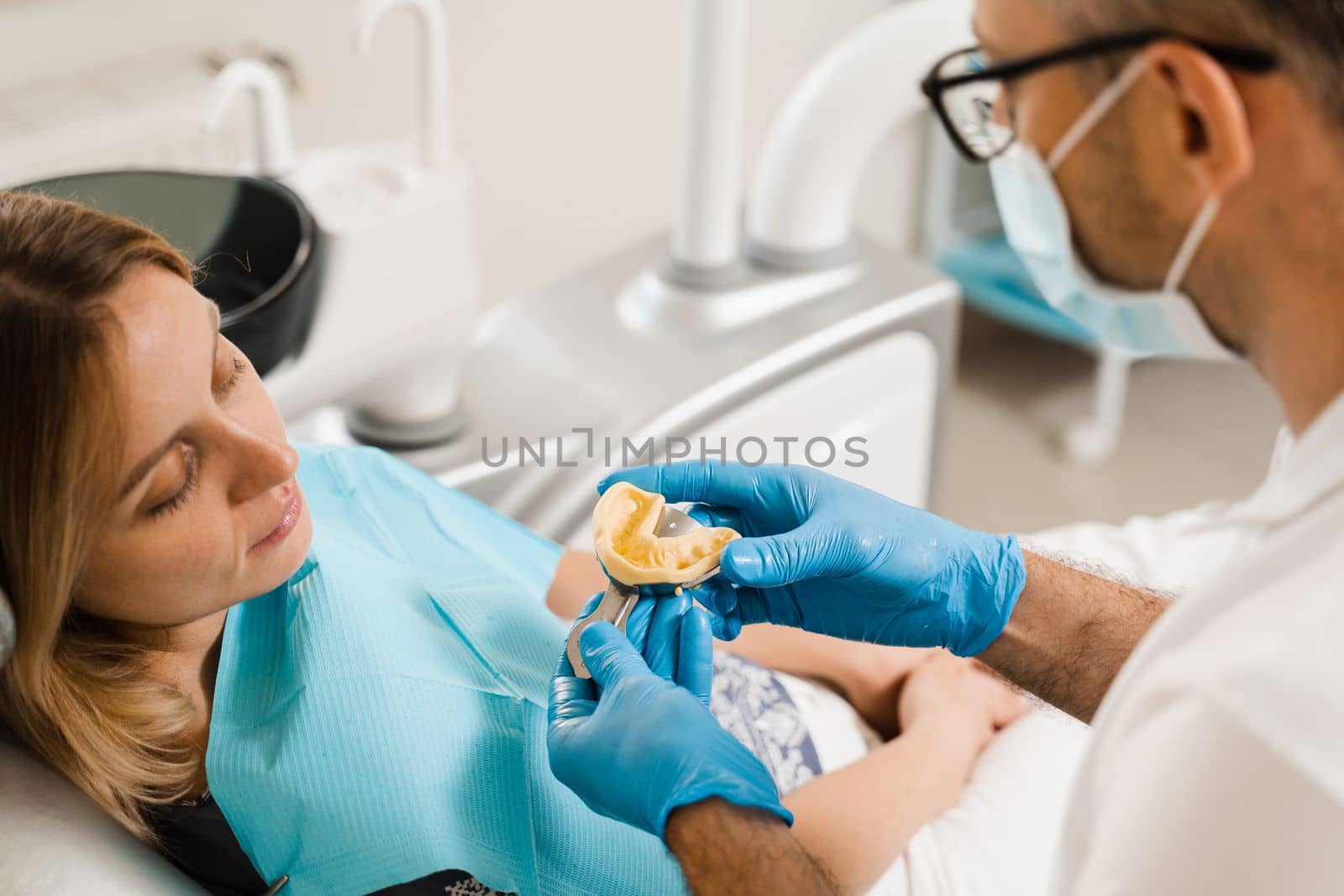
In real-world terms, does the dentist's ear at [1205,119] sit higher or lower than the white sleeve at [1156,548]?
higher

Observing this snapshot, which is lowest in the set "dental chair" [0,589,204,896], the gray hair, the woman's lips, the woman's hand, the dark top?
the woman's hand

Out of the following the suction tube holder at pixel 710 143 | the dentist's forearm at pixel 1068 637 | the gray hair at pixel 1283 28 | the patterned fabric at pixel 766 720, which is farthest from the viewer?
the suction tube holder at pixel 710 143

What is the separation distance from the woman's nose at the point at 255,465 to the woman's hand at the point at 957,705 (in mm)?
657

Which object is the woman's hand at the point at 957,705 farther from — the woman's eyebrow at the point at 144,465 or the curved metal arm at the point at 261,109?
the curved metal arm at the point at 261,109

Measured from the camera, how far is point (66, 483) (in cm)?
82

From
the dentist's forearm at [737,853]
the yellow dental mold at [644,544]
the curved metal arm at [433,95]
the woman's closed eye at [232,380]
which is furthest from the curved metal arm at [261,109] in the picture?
the dentist's forearm at [737,853]

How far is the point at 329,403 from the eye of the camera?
1.35 metres

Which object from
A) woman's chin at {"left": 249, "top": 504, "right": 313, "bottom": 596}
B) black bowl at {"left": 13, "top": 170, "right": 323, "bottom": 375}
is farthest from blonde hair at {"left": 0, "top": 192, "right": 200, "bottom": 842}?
black bowl at {"left": 13, "top": 170, "right": 323, "bottom": 375}

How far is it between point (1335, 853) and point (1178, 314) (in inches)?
12.9

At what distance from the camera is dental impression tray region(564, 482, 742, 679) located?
967 millimetres

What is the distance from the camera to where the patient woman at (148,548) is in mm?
819

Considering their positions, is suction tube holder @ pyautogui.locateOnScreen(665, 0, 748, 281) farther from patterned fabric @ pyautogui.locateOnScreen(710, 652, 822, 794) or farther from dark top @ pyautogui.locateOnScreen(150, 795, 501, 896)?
dark top @ pyautogui.locateOnScreen(150, 795, 501, 896)

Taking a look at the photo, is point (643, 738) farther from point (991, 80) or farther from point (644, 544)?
point (991, 80)

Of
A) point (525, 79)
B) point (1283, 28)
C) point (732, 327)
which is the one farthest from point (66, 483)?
point (525, 79)
